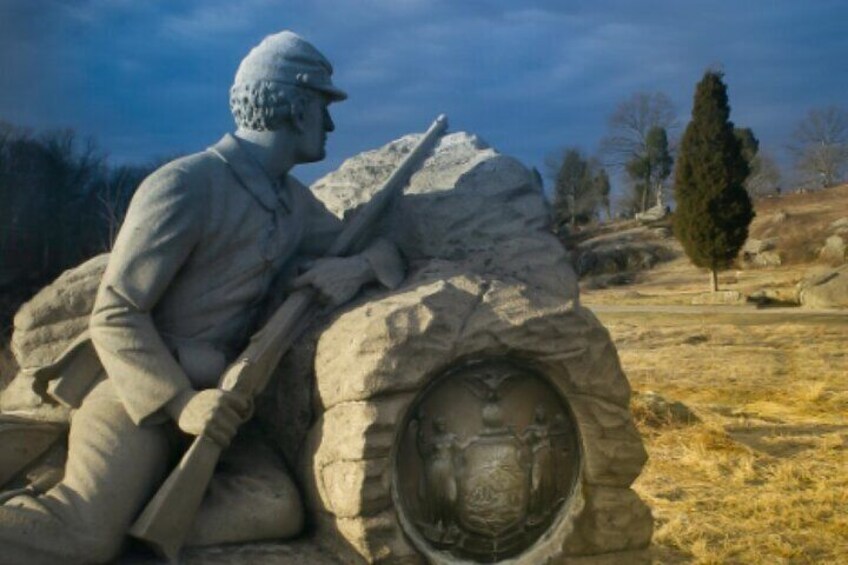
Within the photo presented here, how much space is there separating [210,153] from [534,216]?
3.58 ft

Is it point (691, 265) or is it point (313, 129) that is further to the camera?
point (691, 265)

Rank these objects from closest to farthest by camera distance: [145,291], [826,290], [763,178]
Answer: [145,291] < [826,290] < [763,178]

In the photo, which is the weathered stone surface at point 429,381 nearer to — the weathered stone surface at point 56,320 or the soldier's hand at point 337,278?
the soldier's hand at point 337,278

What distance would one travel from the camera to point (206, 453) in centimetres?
291

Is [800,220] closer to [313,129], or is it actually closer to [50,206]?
[50,206]

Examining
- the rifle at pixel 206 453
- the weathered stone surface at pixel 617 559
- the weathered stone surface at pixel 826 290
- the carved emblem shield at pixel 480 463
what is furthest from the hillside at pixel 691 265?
the rifle at pixel 206 453

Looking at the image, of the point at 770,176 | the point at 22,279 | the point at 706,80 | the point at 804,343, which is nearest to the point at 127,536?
the point at 22,279

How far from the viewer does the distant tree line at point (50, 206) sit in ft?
36.6

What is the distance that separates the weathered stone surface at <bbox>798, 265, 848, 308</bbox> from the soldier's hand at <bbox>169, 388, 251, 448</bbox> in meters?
16.4

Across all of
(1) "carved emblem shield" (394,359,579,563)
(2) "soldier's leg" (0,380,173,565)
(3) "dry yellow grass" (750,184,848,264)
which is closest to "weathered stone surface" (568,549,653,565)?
(1) "carved emblem shield" (394,359,579,563)

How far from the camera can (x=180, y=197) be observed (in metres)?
3.10

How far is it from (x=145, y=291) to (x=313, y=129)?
781mm

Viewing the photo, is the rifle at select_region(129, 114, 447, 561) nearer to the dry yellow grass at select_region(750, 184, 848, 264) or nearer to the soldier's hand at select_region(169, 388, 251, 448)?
the soldier's hand at select_region(169, 388, 251, 448)

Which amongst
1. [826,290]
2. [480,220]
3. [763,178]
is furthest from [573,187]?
[480,220]
